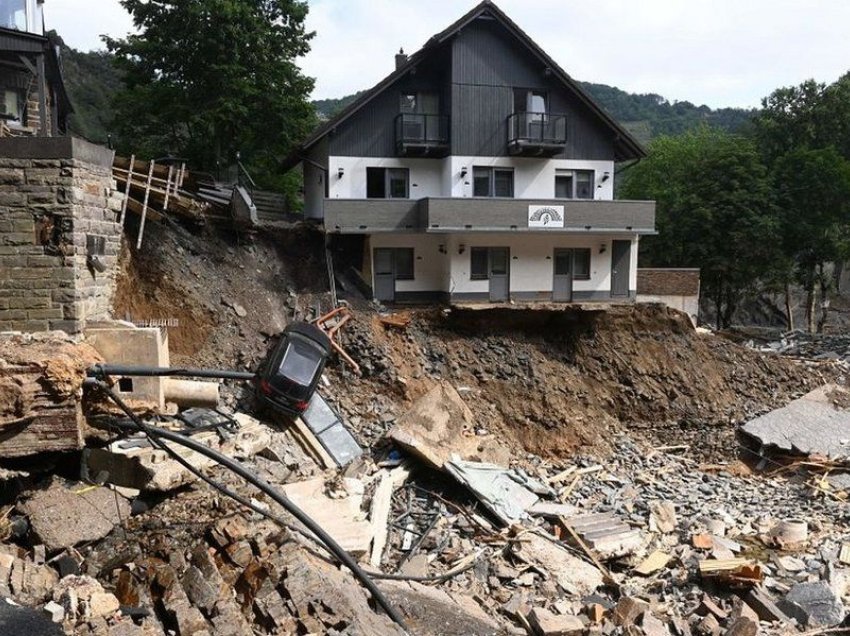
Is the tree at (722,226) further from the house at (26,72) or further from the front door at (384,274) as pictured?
the house at (26,72)

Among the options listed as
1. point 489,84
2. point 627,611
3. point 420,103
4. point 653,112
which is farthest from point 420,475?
point 653,112

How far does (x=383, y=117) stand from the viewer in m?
21.0

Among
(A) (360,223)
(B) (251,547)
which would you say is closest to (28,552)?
(B) (251,547)

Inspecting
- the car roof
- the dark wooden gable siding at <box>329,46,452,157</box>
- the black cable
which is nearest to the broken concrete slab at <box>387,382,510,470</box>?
the car roof

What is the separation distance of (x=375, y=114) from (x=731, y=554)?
1631 centimetres

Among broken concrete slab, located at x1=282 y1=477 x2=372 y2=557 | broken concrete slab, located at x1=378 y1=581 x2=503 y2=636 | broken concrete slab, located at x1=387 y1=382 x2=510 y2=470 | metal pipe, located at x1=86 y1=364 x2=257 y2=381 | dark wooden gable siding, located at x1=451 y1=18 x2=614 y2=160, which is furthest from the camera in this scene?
dark wooden gable siding, located at x1=451 y1=18 x2=614 y2=160

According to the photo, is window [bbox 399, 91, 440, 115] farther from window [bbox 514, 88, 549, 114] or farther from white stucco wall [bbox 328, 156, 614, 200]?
window [bbox 514, 88, 549, 114]

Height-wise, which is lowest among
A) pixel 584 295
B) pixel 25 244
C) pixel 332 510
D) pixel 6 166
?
pixel 332 510

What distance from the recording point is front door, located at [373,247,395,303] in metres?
20.8

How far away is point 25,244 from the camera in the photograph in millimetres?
10438

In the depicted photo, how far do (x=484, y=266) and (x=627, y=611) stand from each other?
12668mm

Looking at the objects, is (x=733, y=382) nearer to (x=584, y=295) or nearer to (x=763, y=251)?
(x=584, y=295)

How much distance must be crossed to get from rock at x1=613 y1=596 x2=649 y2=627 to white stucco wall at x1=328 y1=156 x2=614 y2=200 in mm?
14070

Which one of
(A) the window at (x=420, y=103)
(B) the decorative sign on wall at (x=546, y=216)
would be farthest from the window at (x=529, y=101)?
(B) the decorative sign on wall at (x=546, y=216)
